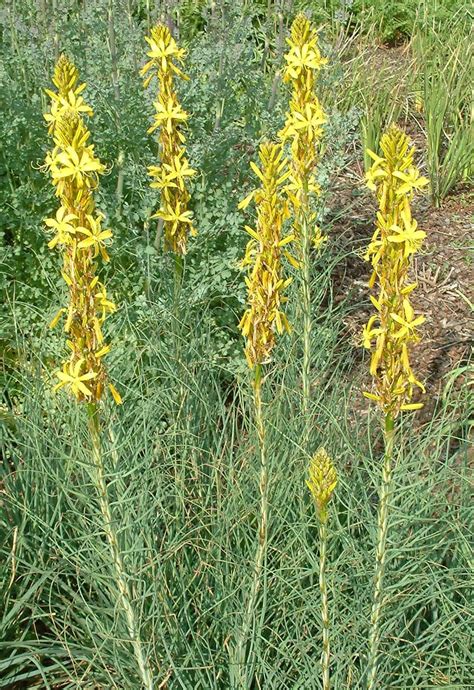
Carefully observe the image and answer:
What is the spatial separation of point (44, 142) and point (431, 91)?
126 inches

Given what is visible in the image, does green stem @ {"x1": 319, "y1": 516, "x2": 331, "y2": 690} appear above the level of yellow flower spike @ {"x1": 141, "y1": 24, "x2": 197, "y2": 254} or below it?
below

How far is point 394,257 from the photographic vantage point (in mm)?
2125

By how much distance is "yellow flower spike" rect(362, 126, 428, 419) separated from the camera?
2082mm

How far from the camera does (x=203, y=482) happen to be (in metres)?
3.61

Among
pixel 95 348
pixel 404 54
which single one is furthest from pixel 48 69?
pixel 404 54

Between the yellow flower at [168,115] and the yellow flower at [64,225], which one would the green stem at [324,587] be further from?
the yellow flower at [168,115]

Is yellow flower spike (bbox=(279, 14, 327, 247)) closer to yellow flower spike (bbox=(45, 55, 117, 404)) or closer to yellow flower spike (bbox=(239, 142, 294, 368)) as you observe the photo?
yellow flower spike (bbox=(239, 142, 294, 368))

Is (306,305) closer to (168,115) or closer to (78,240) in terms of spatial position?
(168,115)

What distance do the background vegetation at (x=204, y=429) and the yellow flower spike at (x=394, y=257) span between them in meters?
0.30

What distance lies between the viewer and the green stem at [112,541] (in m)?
2.31

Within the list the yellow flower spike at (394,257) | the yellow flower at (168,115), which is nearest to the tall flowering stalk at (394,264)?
the yellow flower spike at (394,257)

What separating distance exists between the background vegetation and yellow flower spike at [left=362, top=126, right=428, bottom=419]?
0.30 m

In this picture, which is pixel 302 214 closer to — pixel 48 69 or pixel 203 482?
pixel 203 482

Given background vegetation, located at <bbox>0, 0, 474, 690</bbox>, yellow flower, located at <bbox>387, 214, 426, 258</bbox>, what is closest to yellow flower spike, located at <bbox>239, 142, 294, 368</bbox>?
yellow flower, located at <bbox>387, 214, 426, 258</bbox>
